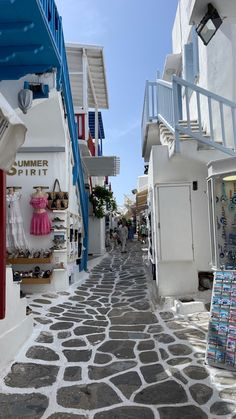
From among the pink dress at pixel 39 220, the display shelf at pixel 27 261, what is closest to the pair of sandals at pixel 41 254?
the display shelf at pixel 27 261

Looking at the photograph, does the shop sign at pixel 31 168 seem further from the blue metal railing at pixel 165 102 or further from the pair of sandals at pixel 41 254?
the blue metal railing at pixel 165 102

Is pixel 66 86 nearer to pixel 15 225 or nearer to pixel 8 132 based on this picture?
pixel 15 225

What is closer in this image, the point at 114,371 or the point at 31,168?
the point at 114,371

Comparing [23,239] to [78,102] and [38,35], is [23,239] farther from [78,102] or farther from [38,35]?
[78,102]

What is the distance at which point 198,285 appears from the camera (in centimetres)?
731

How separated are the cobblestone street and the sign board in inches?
6.1

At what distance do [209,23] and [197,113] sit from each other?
8.95ft

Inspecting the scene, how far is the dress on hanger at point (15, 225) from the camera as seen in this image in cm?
823

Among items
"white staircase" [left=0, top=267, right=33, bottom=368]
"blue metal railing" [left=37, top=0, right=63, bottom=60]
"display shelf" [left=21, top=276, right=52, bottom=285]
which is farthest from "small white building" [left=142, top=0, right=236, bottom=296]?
"white staircase" [left=0, top=267, right=33, bottom=368]

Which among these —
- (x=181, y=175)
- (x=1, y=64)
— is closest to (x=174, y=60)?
(x=181, y=175)

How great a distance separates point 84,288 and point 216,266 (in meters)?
4.95

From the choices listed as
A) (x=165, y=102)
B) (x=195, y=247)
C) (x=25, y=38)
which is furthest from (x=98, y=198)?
(x=25, y=38)

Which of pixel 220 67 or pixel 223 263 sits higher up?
pixel 220 67

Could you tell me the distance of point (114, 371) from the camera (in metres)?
4.28
